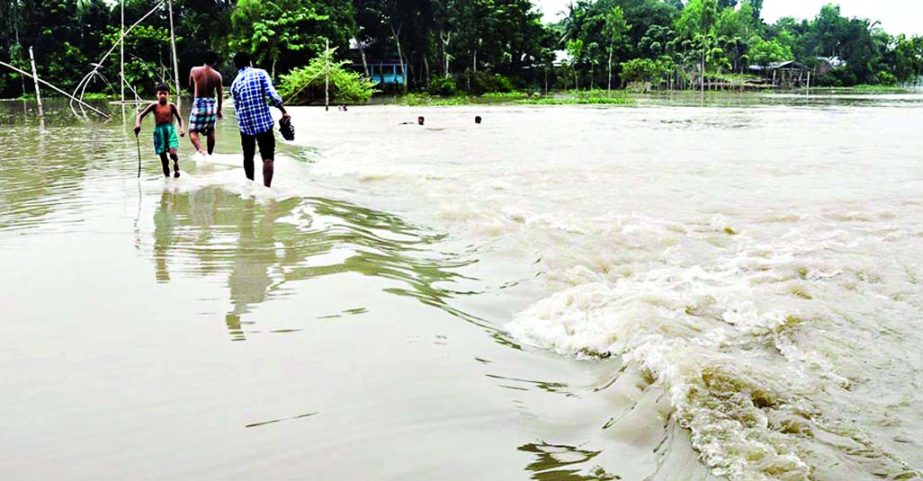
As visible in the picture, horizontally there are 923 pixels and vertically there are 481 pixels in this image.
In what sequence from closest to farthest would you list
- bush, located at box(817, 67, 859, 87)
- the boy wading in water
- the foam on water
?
the foam on water
the boy wading in water
bush, located at box(817, 67, 859, 87)

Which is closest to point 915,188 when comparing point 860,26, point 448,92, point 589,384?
point 589,384

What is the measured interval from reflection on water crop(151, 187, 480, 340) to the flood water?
0.03 metres

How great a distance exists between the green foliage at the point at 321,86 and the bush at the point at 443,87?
9.59 m

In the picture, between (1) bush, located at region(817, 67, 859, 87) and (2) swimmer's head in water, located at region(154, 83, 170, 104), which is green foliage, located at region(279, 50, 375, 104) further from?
(1) bush, located at region(817, 67, 859, 87)

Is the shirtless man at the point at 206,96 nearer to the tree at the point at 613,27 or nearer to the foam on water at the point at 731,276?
the foam on water at the point at 731,276

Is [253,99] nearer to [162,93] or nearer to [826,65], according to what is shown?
[162,93]

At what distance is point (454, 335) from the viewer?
3.85 m

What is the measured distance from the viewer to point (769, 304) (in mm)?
4496

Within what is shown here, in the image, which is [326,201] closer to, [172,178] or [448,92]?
[172,178]

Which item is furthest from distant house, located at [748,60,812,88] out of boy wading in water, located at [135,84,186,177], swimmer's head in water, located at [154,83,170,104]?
swimmer's head in water, located at [154,83,170,104]

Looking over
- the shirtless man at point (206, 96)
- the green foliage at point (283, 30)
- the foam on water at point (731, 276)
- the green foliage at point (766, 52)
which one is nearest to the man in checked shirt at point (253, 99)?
the foam on water at point (731, 276)

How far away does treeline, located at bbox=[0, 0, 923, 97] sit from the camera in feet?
151

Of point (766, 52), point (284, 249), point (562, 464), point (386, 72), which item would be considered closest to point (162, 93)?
point (284, 249)

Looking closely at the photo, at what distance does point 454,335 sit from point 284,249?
87.1 inches
